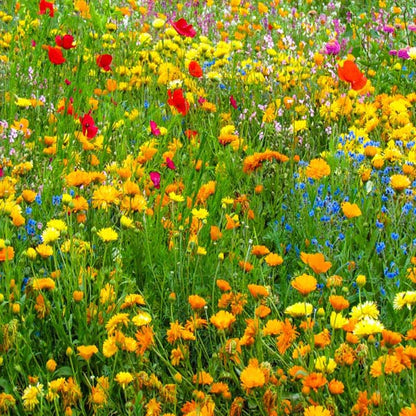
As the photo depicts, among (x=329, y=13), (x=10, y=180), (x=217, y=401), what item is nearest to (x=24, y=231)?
(x=10, y=180)

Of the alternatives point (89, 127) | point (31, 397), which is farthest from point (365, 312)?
point (89, 127)

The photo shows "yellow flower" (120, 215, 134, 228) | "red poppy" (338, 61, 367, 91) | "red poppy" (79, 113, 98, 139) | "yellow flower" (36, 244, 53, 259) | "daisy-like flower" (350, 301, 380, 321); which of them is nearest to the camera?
"daisy-like flower" (350, 301, 380, 321)

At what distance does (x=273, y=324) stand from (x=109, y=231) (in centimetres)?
54

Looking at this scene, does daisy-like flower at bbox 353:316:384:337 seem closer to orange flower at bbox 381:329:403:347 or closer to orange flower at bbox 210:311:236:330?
orange flower at bbox 381:329:403:347

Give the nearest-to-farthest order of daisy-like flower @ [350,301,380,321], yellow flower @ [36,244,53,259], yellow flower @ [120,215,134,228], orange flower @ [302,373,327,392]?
orange flower @ [302,373,327,392] < daisy-like flower @ [350,301,380,321] < yellow flower @ [36,244,53,259] < yellow flower @ [120,215,134,228]

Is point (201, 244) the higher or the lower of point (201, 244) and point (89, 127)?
the lower

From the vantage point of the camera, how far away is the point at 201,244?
233 cm

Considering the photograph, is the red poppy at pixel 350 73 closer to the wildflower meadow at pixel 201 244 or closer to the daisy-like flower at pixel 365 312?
the wildflower meadow at pixel 201 244

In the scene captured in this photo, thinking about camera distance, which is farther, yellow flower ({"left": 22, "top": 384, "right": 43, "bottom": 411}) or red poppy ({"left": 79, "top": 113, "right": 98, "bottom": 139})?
red poppy ({"left": 79, "top": 113, "right": 98, "bottom": 139})

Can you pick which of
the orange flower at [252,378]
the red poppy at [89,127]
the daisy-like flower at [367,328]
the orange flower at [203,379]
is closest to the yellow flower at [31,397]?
the orange flower at [203,379]

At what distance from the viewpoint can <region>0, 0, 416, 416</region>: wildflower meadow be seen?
163 cm

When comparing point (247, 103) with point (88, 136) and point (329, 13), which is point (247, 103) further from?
point (329, 13)

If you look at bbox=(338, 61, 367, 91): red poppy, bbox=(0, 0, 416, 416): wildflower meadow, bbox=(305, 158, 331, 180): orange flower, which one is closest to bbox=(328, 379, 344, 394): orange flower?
bbox=(0, 0, 416, 416): wildflower meadow

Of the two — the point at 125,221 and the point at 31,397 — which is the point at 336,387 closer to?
the point at 31,397
